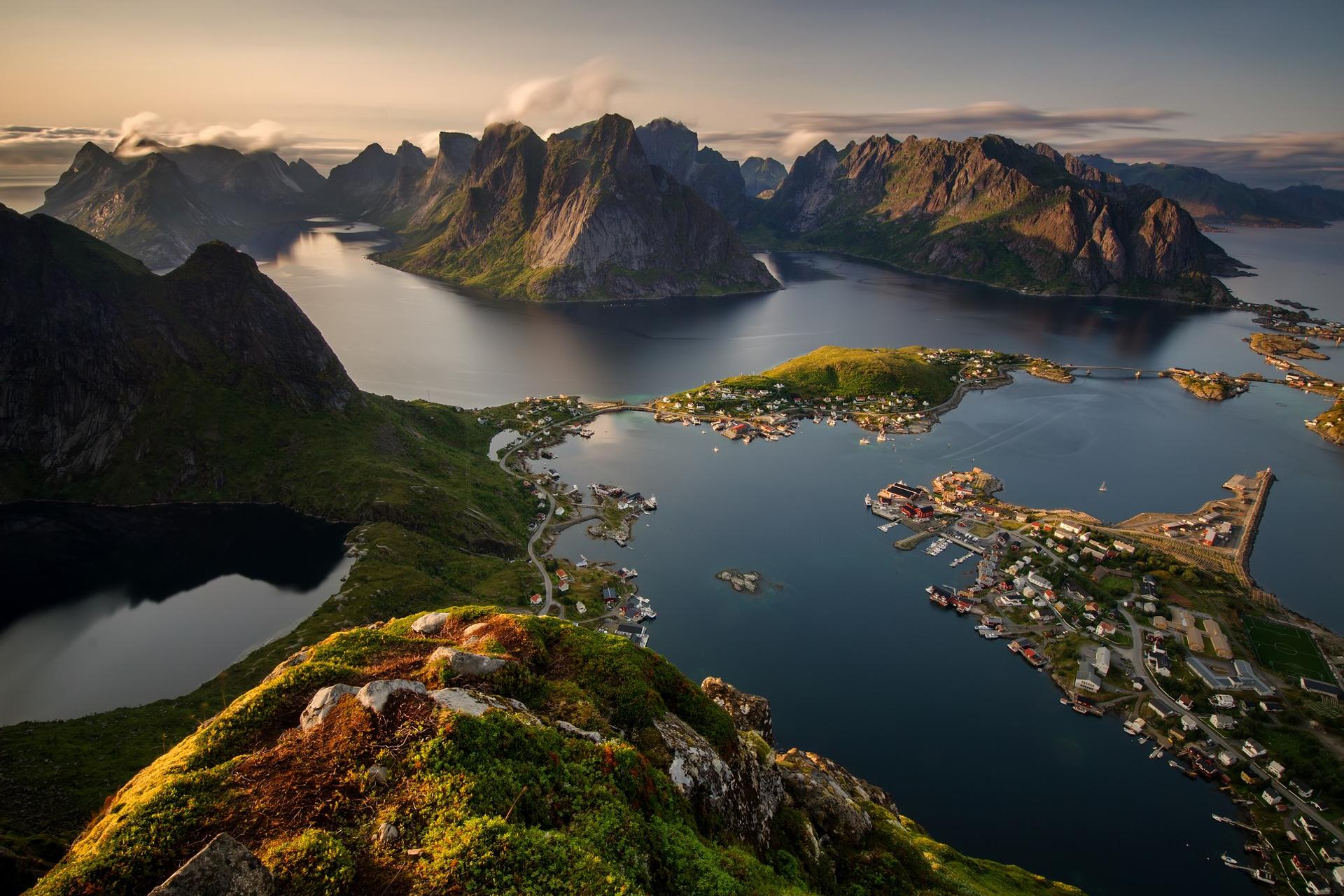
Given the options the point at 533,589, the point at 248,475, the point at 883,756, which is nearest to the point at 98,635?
the point at 248,475

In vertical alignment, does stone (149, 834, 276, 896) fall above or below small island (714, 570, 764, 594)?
above

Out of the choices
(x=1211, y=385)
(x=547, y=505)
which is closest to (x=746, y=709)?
(x=547, y=505)

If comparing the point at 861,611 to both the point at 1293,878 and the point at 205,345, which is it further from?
the point at 205,345

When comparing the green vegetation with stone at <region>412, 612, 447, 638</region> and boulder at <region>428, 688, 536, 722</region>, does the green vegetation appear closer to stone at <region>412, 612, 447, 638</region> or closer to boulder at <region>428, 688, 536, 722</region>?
stone at <region>412, 612, 447, 638</region>

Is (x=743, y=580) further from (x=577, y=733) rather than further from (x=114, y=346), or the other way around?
(x=114, y=346)

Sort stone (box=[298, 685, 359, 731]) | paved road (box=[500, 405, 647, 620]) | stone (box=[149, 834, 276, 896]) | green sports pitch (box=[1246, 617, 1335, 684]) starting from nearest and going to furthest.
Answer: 1. stone (box=[149, 834, 276, 896])
2. stone (box=[298, 685, 359, 731])
3. green sports pitch (box=[1246, 617, 1335, 684])
4. paved road (box=[500, 405, 647, 620])

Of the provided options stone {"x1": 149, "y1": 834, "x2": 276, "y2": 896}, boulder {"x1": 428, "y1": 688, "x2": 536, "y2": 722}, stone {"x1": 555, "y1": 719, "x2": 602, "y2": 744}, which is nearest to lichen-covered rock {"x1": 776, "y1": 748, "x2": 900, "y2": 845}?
stone {"x1": 555, "y1": 719, "x2": 602, "y2": 744}

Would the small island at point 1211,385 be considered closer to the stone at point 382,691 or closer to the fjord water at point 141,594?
the fjord water at point 141,594
